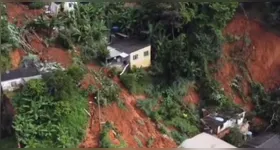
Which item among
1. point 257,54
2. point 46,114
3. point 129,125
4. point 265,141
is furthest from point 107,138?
point 257,54

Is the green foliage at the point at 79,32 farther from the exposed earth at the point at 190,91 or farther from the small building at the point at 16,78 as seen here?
the small building at the point at 16,78

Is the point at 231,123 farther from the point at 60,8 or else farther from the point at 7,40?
the point at 7,40

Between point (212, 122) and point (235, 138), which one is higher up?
point (212, 122)

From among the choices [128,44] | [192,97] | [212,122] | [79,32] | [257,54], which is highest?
[79,32]

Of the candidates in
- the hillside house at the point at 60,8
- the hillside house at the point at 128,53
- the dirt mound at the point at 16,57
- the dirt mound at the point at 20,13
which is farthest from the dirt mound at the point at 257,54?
the dirt mound at the point at 16,57

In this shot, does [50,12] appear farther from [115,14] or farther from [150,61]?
[150,61]

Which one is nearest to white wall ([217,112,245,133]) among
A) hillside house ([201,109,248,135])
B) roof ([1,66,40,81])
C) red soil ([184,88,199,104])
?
hillside house ([201,109,248,135])
